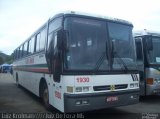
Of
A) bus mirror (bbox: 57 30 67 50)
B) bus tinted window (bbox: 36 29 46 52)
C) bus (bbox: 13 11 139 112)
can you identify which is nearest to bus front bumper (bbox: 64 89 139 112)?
bus (bbox: 13 11 139 112)

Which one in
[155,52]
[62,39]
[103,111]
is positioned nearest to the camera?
[62,39]

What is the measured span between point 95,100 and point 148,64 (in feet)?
13.9

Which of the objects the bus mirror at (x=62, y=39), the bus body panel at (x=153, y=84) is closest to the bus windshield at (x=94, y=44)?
the bus mirror at (x=62, y=39)

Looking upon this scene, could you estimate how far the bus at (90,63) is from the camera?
7.11 metres

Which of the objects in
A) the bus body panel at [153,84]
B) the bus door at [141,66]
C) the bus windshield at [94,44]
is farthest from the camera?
the bus door at [141,66]

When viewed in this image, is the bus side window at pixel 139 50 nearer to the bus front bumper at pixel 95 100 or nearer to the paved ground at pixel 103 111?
the paved ground at pixel 103 111

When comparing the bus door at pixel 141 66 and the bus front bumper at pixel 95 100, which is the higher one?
the bus door at pixel 141 66

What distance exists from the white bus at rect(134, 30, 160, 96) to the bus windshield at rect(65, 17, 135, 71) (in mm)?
2692

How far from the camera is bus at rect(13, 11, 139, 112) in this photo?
7113 millimetres

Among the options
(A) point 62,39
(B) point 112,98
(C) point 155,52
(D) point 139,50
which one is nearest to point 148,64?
(C) point 155,52

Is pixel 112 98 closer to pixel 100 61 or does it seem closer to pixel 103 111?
pixel 100 61

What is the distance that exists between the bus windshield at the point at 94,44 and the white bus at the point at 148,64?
8.83 feet

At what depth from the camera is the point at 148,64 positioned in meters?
10.7

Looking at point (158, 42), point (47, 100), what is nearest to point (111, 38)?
point (47, 100)
